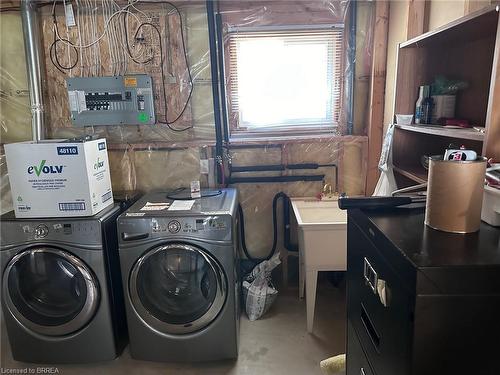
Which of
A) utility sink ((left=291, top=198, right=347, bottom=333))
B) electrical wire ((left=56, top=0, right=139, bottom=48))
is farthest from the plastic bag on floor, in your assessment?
electrical wire ((left=56, top=0, right=139, bottom=48))

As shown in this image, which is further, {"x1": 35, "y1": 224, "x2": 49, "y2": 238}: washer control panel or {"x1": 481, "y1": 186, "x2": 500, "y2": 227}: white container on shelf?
{"x1": 35, "y1": 224, "x2": 49, "y2": 238}: washer control panel

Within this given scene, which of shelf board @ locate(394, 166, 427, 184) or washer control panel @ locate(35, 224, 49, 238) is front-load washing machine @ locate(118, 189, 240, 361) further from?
shelf board @ locate(394, 166, 427, 184)

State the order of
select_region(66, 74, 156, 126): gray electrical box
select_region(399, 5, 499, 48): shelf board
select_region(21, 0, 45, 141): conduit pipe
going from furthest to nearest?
select_region(66, 74, 156, 126): gray electrical box
select_region(21, 0, 45, 141): conduit pipe
select_region(399, 5, 499, 48): shelf board

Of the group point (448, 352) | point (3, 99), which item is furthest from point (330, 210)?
point (3, 99)

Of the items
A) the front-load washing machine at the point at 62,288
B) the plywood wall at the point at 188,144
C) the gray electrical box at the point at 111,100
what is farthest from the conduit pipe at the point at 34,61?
the front-load washing machine at the point at 62,288

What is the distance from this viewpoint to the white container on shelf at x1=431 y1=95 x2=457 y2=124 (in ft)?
5.56

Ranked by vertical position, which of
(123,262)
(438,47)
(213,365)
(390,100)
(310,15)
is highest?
(310,15)

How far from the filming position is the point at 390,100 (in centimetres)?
235

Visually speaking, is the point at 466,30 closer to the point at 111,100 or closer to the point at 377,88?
the point at 377,88

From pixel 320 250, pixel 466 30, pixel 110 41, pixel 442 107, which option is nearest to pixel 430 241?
pixel 466 30

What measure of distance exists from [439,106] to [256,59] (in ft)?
4.36

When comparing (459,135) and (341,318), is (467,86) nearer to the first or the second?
(459,135)

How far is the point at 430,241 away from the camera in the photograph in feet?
2.56

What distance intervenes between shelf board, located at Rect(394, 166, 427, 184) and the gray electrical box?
166 centimetres
